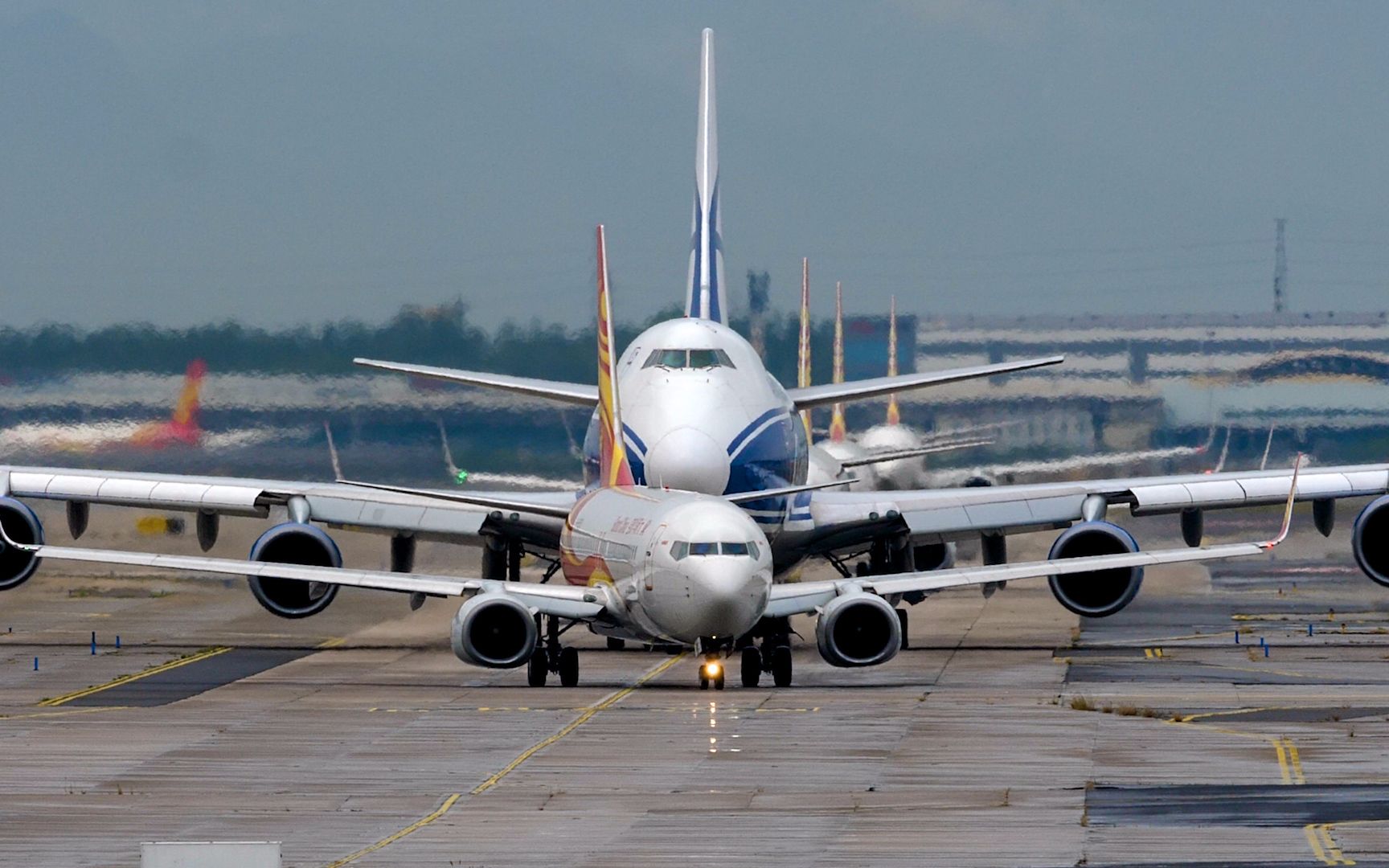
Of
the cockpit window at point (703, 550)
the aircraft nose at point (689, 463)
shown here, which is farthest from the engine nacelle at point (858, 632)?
the aircraft nose at point (689, 463)

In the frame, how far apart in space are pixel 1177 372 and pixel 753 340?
30.7ft

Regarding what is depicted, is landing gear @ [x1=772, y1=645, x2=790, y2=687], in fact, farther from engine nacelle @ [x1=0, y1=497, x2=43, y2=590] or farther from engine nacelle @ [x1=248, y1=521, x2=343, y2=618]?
engine nacelle @ [x1=0, y1=497, x2=43, y2=590]

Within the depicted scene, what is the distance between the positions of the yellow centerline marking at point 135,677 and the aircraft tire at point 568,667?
627cm

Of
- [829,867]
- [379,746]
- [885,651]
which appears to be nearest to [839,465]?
→ [885,651]

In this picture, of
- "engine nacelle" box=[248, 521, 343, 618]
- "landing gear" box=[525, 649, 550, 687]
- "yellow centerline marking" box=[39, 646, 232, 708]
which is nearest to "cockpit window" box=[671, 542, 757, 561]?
"landing gear" box=[525, 649, 550, 687]

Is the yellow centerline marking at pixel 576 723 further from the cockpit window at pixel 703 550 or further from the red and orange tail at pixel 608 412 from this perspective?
the red and orange tail at pixel 608 412

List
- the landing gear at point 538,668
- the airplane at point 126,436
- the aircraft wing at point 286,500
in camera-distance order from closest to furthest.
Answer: the landing gear at point 538,668, the aircraft wing at point 286,500, the airplane at point 126,436

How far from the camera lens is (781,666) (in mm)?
35594

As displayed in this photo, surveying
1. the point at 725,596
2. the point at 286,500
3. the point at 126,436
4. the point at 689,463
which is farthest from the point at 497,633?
the point at 126,436

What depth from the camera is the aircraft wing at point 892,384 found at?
133ft

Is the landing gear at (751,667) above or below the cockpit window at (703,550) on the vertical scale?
below

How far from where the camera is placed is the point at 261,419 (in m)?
49.1

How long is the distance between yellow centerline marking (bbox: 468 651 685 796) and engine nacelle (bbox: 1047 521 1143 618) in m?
6.07

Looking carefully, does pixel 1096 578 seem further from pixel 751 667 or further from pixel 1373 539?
pixel 751 667
